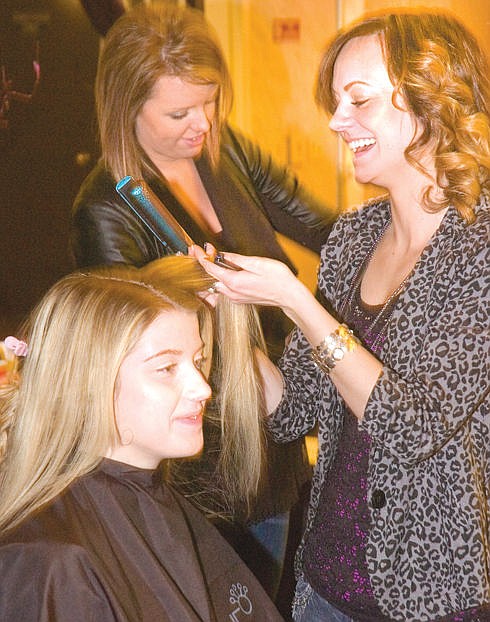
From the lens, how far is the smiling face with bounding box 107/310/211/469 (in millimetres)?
1208

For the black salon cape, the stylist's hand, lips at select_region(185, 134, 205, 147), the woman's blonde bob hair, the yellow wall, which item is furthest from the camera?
the yellow wall

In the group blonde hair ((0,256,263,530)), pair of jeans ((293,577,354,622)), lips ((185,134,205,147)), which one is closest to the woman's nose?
blonde hair ((0,256,263,530))

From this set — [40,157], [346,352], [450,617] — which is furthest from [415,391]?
[40,157]

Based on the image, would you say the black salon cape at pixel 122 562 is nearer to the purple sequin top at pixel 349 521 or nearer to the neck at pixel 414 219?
the purple sequin top at pixel 349 521

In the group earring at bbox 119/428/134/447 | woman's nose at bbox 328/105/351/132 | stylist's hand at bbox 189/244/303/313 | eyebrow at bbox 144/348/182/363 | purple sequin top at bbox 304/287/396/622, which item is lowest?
purple sequin top at bbox 304/287/396/622

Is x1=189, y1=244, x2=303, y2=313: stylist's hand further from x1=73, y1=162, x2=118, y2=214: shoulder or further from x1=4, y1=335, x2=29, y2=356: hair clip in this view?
x1=73, y1=162, x2=118, y2=214: shoulder

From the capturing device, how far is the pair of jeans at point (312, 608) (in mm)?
1260

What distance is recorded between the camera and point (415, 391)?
1.11 m

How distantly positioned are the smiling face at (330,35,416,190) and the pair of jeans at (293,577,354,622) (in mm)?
631

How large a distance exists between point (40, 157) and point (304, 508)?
1063mm

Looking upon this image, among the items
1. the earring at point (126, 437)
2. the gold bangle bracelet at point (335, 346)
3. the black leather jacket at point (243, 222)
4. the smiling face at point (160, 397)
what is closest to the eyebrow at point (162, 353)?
the smiling face at point (160, 397)

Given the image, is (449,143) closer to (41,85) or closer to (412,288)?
(412,288)

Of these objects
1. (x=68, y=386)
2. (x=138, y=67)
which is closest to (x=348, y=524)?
(x=68, y=386)

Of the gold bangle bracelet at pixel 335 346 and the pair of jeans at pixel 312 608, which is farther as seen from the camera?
the pair of jeans at pixel 312 608
